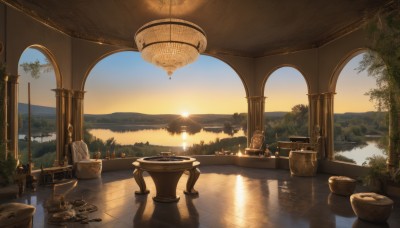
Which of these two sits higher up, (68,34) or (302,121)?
(68,34)

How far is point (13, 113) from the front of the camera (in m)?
5.84

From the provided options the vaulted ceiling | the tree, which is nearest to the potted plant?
the tree

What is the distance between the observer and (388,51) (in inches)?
198

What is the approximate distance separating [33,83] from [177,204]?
11.4 m

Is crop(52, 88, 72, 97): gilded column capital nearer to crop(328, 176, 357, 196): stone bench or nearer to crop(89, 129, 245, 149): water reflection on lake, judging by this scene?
crop(328, 176, 357, 196): stone bench

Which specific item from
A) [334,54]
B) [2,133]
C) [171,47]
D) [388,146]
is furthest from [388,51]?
[2,133]

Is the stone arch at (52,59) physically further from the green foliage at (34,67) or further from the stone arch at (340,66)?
the stone arch at (340,66)

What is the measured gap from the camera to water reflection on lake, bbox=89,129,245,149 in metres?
16.8

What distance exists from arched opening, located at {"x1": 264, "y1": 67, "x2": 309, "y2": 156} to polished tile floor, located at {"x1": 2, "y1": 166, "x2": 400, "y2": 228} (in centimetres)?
890

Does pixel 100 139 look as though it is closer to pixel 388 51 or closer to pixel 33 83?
pixel 33 83

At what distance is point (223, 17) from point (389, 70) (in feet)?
12.6

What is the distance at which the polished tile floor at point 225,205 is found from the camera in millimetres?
3962

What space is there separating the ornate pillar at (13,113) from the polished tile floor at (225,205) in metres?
1.17

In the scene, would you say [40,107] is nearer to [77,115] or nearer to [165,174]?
[77,115]
